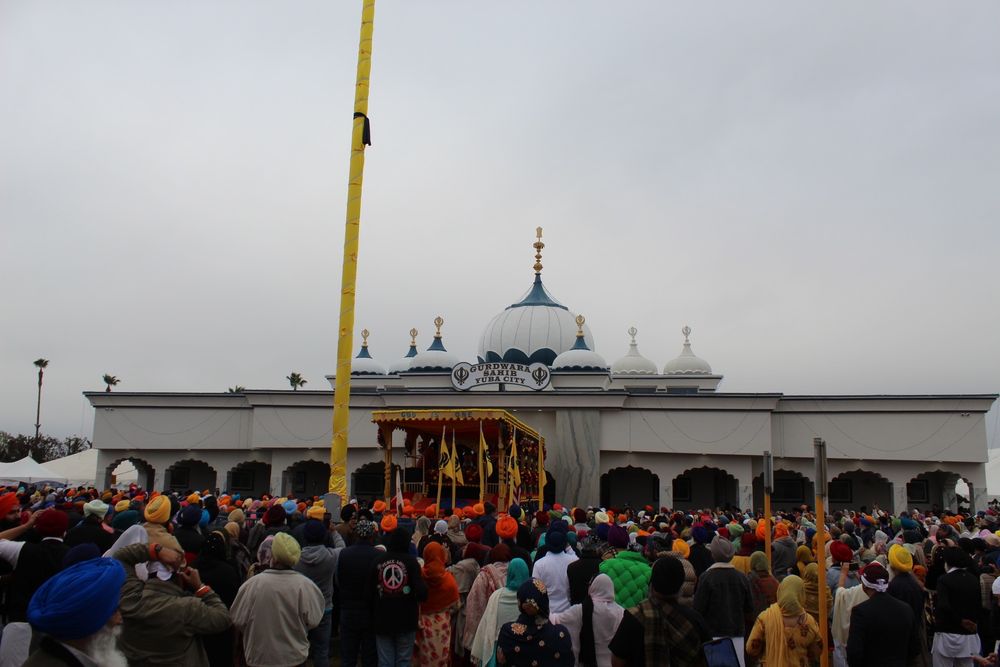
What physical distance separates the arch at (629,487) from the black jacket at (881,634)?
26384mm

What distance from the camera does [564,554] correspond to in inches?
309

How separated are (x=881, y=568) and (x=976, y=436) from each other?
27175 mm

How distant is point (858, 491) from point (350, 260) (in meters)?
24.3

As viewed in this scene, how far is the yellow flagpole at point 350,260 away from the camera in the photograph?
619 inches

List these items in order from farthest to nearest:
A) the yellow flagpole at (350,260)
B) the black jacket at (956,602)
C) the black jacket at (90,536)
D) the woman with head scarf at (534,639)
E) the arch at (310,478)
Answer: the arch at (310,478) → the yellow flagpole at (350,260) → the black jacket at (956,602) → the black jacket at (90,536) → the woman with head scarf at (534,639)

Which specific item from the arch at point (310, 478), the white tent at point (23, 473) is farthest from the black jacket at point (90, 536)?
the white tent at point (23, 473)

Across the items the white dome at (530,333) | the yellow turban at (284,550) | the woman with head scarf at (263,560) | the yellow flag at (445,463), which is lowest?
the woman with head scarf at (263,560)

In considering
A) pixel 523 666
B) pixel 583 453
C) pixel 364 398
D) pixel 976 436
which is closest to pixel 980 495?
pixel 976 436

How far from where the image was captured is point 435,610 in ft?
27.2

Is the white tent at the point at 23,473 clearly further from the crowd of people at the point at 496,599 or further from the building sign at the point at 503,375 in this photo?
the crowd of people at the point at 496,599

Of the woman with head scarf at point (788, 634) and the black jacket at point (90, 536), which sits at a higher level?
the black jacket at point (90, 536)

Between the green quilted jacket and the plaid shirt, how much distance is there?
1.33 m

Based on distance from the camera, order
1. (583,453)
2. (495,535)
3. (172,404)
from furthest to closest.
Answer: (172,404) → (583,453) → (495,535)

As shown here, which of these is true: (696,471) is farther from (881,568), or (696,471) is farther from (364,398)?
(881,568)
